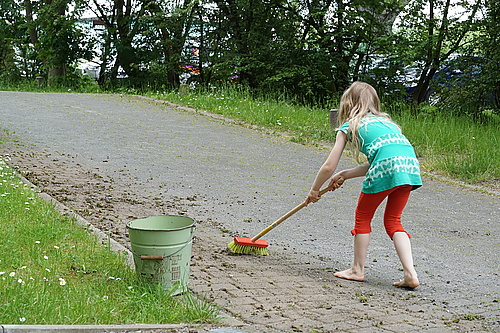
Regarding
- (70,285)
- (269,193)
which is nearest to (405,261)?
(70,285)

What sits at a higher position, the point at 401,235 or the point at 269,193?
the point at 401,235

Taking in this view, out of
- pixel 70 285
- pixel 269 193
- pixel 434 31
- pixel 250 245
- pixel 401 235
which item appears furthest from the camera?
pixel 434 31

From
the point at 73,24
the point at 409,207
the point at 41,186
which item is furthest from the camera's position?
the point at 73,24

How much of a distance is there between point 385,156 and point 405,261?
33.9 inches

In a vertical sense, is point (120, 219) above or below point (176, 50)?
below

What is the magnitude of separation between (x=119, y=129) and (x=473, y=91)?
26.4ft

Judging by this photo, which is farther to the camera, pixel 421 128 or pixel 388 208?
pixel 421 128

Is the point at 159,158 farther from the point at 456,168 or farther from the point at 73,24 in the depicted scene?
the point at 73,24

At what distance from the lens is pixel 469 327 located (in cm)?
405

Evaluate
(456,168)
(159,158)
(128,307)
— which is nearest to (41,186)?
(159,158)

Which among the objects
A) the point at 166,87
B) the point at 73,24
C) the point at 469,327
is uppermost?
the point at 73,24

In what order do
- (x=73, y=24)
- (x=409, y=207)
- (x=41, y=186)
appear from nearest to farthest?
(x=41, y=186) → (x=409, y=207) → (x=73, y=24)

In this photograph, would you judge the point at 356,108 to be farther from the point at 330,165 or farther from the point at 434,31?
the point at 434,31

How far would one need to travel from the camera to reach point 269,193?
334 inches
